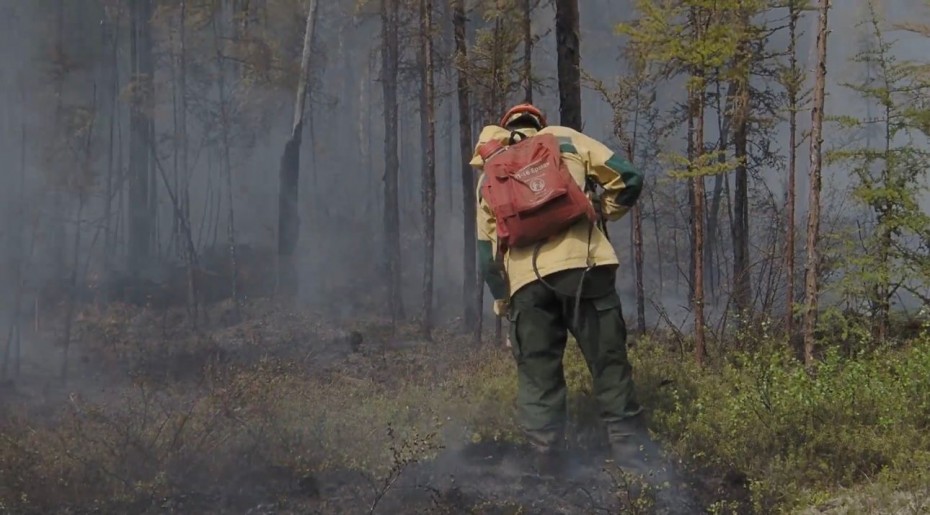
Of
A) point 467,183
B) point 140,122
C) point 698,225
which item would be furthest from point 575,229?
point 140,122

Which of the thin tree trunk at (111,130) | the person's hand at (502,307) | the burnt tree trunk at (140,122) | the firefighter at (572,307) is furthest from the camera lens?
the burnt tree trunk at (140,122)

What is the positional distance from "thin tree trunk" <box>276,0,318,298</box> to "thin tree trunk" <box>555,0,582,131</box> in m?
12.1

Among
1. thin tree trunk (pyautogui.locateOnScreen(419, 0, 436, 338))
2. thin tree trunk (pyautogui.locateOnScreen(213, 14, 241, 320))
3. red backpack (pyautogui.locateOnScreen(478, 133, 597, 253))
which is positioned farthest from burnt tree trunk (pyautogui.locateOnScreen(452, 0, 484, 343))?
red backpack (pyautogui.locateOnScreen(478, 133, 597, 253))

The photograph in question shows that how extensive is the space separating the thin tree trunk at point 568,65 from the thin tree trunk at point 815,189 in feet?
7.23

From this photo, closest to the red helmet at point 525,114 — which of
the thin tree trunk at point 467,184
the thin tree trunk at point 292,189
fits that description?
the thin tree trunk at point 467,184

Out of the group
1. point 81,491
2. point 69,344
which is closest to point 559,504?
point 81,491

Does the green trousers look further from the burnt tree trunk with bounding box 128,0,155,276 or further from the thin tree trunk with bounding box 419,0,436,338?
the burnt tree trunk with bounding box 128,0,155,276

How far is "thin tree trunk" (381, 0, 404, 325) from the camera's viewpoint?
18125 mm

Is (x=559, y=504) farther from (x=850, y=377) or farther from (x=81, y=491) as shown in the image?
(x=81, y=491)

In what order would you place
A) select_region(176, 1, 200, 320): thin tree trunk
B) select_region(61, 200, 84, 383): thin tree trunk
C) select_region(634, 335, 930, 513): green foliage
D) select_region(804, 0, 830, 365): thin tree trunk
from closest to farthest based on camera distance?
select_region(634, 335, 930, 513): green foliage, select_region(804, 0, 830, 365): thin tree trunk, select_region(61, 200, 84, 383): thin tree trunk, select_region(176, 1, 200, 320): thin tree trunk

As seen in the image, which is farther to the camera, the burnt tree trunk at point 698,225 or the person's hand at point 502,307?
the burnt tree trunk at point 698,225

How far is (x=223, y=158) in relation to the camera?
22328mm

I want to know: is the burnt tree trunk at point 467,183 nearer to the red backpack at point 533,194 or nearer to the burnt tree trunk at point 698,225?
the burnt tree trunk at point 698,225

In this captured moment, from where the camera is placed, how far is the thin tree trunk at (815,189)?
6.26 metres
